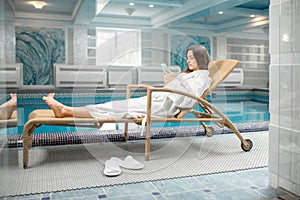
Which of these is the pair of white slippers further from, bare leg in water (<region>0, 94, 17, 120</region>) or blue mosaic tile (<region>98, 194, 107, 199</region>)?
bare leg in water (<region>0, 94, 17, 120</region>)

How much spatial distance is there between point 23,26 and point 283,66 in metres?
7.48

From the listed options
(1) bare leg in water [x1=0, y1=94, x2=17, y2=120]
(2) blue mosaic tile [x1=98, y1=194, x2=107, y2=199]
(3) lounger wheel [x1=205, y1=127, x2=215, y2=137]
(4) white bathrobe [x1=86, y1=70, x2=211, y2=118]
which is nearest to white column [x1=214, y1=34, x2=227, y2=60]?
(3) lounger wheel [x1=205, y1=127, x2=215, y2=137]

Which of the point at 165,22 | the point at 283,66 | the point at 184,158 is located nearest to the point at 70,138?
the point at 184,158

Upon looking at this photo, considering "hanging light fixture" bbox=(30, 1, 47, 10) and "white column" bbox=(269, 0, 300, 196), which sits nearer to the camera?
"white column" bbox=(269, 0, 300, 196)

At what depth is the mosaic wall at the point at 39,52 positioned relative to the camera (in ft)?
25.1

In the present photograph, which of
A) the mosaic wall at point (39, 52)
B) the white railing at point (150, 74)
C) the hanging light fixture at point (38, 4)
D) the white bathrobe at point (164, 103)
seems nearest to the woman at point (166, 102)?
the white bathrobe at point (164, 103)

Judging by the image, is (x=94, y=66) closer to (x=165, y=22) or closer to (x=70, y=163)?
(x=165, y=22)

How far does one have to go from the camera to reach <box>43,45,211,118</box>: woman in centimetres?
225

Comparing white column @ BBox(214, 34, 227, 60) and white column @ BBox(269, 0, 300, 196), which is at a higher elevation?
white column @ BBox(214, 34, 227, 60)

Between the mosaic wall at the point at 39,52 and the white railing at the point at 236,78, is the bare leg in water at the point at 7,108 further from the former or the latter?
the white railing at the point at 236,78

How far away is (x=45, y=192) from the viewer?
1589 millimetres

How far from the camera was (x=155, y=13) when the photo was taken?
7816 millimetres

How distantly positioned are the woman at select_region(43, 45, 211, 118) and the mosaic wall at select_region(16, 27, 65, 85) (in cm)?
565

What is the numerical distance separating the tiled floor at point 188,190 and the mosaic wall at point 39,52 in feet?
21.5
